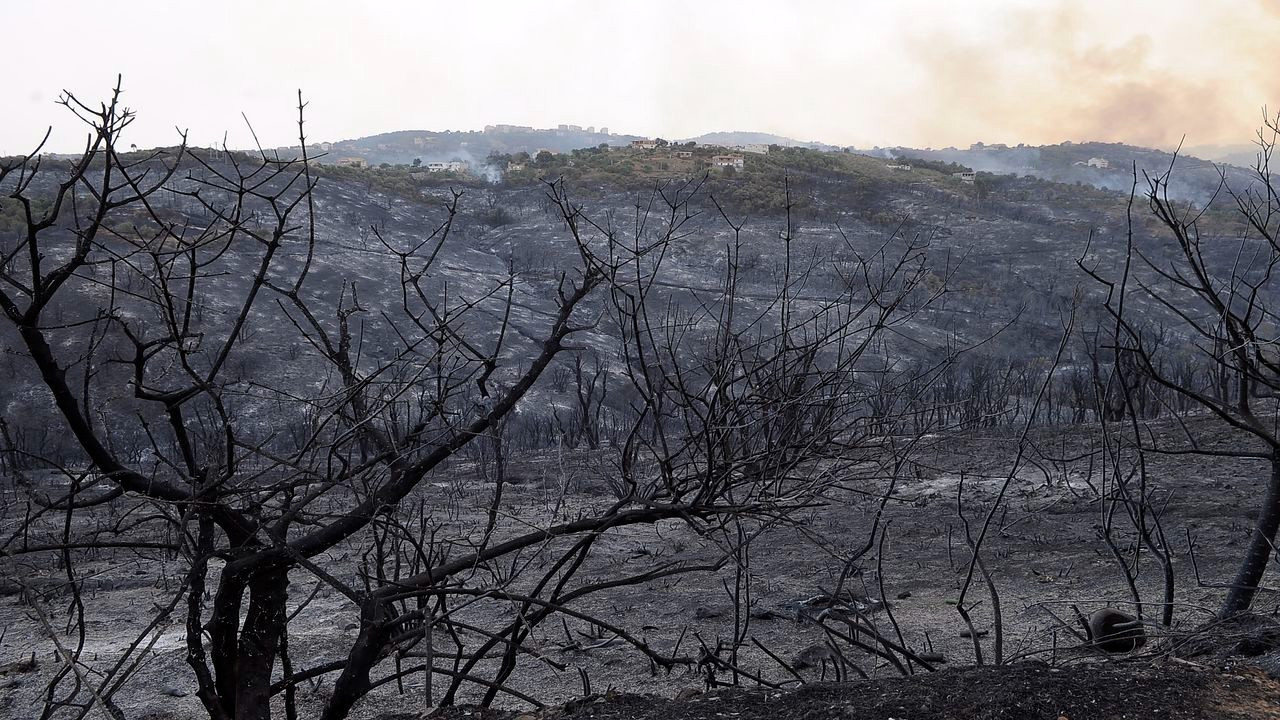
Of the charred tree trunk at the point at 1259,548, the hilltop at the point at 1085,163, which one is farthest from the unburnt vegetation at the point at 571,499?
the hilltop at the point at 1085,163

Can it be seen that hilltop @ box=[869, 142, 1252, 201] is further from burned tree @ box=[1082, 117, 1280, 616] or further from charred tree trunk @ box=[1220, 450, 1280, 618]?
charred tree trunk @ box=[1220, 450, 1280, 618]

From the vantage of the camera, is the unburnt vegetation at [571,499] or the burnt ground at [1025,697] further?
the unburnt vegetation at [571,499]

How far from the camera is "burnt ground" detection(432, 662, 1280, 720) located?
239 cm

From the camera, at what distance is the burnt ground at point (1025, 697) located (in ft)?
7.86

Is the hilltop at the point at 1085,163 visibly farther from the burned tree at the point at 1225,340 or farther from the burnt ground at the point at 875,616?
the burnt ground at the point at 875,616

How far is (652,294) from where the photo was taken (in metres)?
31.5

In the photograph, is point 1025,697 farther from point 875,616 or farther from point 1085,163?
point 1085,163

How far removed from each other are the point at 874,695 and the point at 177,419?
2.37m

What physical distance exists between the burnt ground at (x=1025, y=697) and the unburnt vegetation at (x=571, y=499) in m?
0.33

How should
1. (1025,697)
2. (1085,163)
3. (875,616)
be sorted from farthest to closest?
(1085,163) → (875,616) → (1025,697)

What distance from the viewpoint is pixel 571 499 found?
11.4m

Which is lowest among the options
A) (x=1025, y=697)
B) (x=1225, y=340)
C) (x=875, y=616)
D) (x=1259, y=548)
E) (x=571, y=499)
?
(x=571, y=499)

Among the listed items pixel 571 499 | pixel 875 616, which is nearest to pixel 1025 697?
pixel 875 616

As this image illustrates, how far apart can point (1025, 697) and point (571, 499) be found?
30.4 ft
